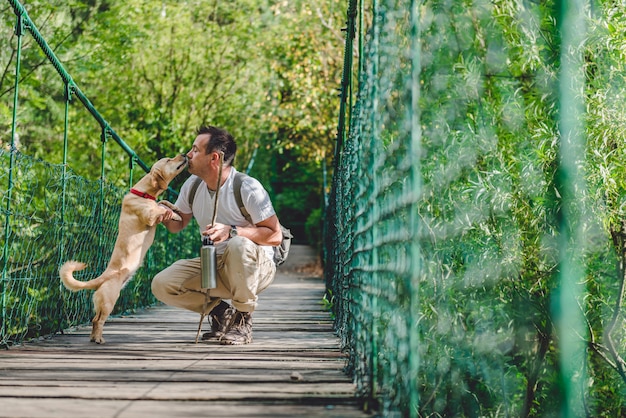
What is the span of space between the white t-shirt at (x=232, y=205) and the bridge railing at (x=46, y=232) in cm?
75

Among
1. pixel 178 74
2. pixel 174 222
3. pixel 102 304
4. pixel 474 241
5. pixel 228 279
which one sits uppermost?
pixel 178 74

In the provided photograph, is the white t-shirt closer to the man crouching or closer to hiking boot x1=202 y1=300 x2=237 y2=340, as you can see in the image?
the man crouching

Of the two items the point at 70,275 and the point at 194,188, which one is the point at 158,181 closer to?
the point at 194,188

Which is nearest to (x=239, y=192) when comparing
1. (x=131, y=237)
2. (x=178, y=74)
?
(x=131, y=237)

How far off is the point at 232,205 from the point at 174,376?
3.97 feet

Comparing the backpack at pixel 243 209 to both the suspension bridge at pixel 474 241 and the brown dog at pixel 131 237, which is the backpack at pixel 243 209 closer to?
the brown dog at pixel 131 237

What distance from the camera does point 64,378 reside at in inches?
99.0

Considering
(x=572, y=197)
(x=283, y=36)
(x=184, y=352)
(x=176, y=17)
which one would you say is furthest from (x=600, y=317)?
(x=283, y=36)

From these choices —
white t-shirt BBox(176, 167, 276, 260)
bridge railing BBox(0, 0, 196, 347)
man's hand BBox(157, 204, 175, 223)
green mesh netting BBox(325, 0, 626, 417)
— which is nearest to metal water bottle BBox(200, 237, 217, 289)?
white t-shirt BBox(176, 167, 276, 260)

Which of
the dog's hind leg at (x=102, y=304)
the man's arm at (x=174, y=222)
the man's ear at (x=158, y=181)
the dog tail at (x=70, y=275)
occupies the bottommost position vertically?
the dog's hind leg at (x=102, y=304)

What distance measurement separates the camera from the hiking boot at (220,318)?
365 cm

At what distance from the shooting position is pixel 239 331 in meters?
3.54

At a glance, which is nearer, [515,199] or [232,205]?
[232,205]

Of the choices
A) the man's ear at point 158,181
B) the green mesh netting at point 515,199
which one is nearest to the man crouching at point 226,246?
the man's ear at point 158,181
